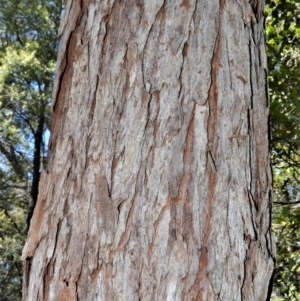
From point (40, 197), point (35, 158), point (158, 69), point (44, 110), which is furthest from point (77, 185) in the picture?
point (35, 158)

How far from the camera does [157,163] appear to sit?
0.81 m

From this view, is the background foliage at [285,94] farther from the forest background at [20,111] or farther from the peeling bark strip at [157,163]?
the forest background at [20,111]

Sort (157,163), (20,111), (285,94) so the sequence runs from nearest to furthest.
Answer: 1. (157,163)
2. (285,94)
3. (20,111)

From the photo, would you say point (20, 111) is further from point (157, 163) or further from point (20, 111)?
point (157, 163)

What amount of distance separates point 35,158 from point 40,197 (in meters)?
7.95

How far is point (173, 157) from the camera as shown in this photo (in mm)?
811

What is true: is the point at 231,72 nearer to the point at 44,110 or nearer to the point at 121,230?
the point at 121,230

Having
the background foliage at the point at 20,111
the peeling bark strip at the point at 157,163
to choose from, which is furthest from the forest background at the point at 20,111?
the peeling bark strip at the point at 157,163

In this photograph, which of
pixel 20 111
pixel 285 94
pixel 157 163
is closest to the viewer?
pixel 157 163

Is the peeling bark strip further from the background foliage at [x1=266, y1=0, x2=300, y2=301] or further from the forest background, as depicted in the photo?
the forest background

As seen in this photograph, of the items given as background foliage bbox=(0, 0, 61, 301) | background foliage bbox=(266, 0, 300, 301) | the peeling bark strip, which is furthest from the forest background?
the peeling bark strip

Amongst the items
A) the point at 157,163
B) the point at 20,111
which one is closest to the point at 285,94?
the point at 157,163

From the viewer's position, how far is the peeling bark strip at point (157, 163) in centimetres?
77

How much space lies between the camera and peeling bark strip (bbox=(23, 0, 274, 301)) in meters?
0.77
